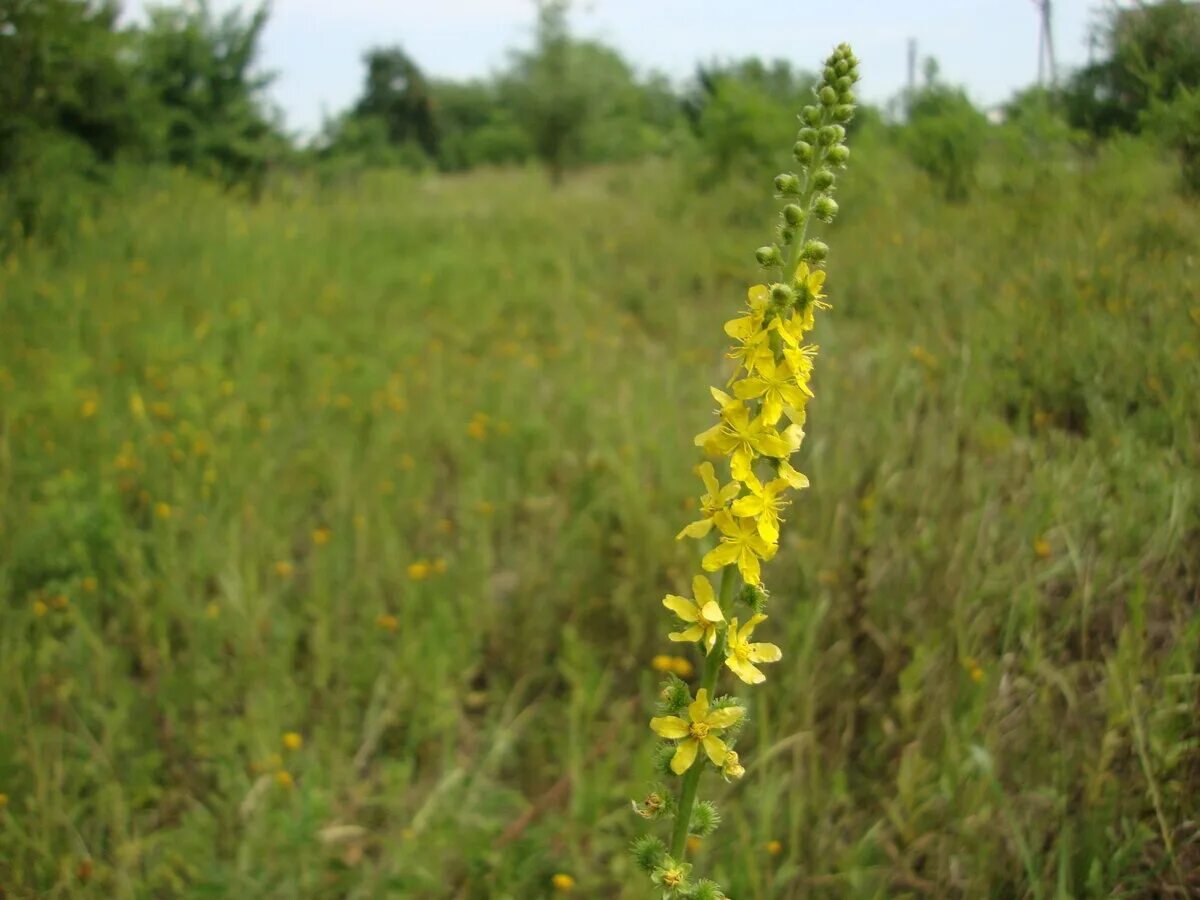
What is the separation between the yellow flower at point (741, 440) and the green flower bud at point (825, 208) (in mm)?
221

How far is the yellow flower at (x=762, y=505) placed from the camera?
977 mm

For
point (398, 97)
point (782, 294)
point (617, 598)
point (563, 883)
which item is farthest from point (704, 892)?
point (398, 97)

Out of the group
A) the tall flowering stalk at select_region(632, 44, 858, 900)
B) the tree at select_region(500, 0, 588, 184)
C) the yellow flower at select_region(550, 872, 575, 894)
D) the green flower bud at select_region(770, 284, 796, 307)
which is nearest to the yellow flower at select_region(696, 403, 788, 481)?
the tall flowering stalk at select_region(632, 44, 858, 900)

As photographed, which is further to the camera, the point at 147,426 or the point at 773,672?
the point at 147,426

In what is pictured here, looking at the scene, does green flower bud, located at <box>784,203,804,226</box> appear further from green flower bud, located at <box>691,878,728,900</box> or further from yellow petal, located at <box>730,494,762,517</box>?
green flower bud, located at <box>691,878,728,900</box>

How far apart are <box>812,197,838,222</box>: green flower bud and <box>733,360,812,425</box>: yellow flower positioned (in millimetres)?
172

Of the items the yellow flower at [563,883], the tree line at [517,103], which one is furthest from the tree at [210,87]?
the yellow flower at [563,883]

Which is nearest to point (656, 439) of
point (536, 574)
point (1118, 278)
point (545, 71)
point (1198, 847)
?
point (536, 574)

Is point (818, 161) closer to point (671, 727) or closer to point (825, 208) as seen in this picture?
point (825, 208)

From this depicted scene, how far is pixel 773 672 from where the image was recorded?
2.50 metres

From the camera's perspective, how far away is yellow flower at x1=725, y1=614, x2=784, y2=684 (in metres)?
1.01

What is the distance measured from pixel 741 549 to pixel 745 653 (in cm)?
13

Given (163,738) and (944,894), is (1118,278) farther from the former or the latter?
(163,738)

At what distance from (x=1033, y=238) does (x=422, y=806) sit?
2.06 metres
